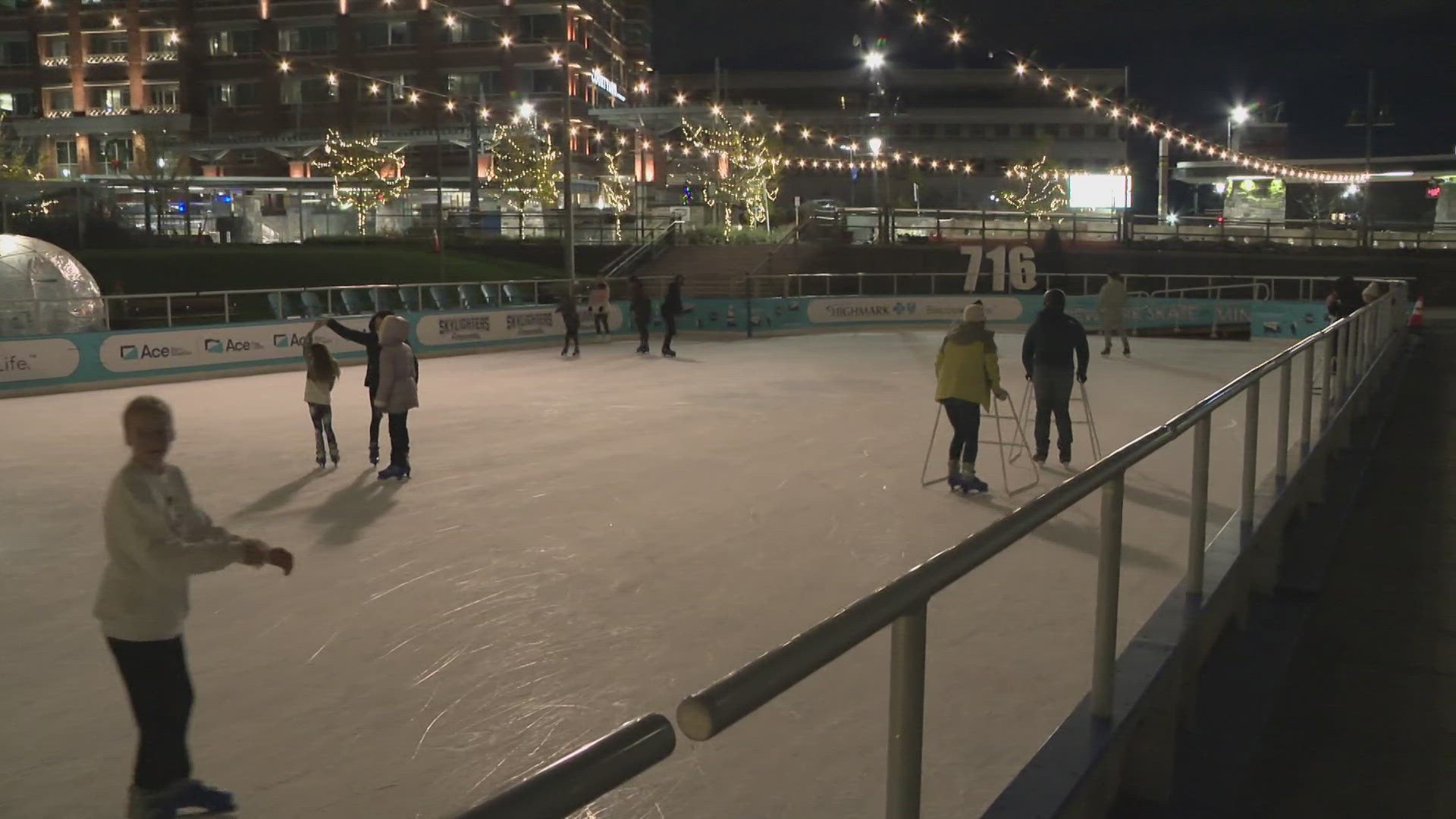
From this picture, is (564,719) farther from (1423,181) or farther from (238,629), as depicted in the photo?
(1423,181)

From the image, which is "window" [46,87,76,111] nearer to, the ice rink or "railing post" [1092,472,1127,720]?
the ice rink

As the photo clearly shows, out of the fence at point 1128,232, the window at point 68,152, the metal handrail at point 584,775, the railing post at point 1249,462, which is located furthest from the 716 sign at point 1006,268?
the window at point 68,152

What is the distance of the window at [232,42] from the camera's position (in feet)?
220

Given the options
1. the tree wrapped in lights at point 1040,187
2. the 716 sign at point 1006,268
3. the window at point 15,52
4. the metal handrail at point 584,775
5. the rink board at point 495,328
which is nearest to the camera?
the metal handrail at point 584,775

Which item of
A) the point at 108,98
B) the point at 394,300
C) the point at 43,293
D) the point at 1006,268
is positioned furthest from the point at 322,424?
the point at 108,98

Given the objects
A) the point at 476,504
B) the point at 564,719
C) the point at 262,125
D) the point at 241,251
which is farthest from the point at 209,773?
the point at 262,125

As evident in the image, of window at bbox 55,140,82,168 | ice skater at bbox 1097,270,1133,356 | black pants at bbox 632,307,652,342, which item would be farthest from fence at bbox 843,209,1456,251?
window at bbox 55,140,82,168

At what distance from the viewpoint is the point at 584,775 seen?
4.44 ft

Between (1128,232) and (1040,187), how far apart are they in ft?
123

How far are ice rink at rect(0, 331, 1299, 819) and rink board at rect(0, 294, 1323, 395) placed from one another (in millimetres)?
4517

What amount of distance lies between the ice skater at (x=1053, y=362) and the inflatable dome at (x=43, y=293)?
16920mm

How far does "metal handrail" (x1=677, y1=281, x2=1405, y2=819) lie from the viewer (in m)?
1.67

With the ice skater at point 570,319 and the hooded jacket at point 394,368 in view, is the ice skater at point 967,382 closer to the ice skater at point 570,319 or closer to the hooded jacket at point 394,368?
the hooded jacket at point 394,368

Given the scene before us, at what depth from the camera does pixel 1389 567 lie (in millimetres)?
6605
